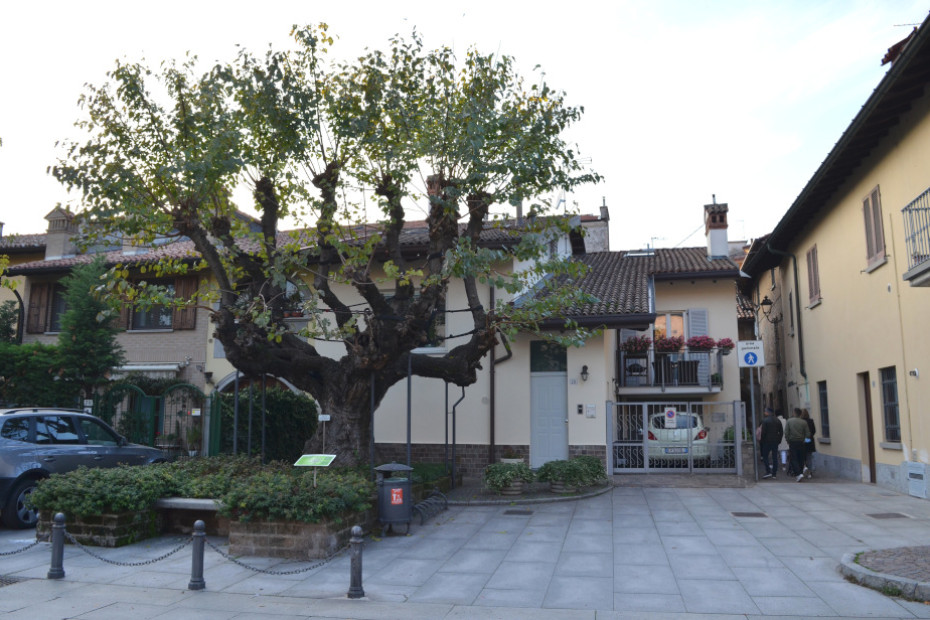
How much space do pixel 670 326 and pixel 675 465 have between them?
7.83m

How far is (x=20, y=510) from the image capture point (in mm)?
10875

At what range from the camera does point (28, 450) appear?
11102 mm

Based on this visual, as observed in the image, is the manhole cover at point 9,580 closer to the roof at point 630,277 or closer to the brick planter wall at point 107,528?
the brick planter wall at point 107,528

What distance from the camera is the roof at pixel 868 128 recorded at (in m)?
11.2

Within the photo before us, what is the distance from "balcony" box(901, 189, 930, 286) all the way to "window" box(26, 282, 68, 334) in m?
22.3

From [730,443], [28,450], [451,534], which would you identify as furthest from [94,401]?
[730,443]

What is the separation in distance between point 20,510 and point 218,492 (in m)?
3.32

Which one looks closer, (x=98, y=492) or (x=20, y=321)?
(x=98, y=492)

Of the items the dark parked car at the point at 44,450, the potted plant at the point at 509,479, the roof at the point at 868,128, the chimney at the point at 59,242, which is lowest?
the potted plant at the point at 509,479

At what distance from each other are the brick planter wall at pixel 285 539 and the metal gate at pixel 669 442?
8223 millimetres

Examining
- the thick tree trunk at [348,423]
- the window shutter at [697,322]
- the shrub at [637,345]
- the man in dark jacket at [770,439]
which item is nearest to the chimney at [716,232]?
the window shutter at [697,322]

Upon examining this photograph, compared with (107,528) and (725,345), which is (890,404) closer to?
(725,345)

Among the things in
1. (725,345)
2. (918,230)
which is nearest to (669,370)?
(725,345)

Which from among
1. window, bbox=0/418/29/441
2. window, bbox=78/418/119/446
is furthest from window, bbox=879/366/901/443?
window, bbox=0/418/29/441
